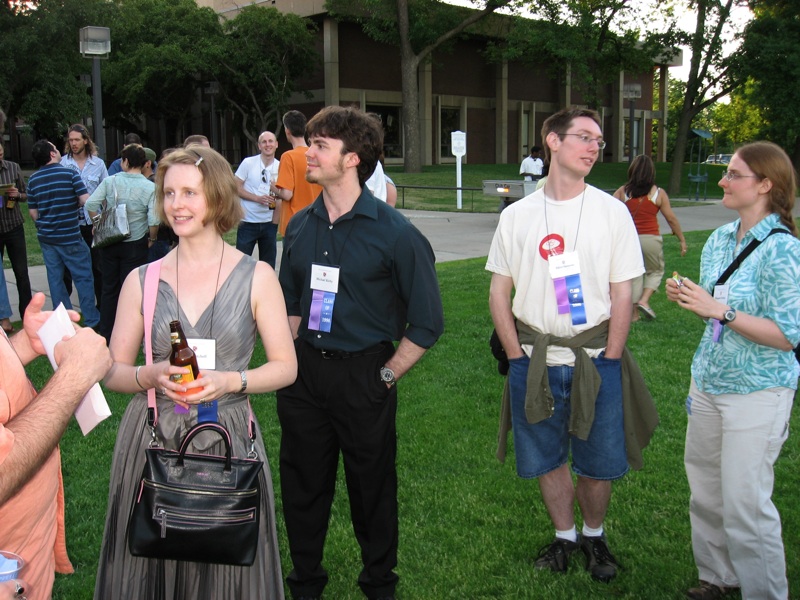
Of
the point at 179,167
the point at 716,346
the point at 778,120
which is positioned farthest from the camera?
the point at 778,120

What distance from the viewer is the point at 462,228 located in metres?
19.0

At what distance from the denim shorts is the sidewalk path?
7.23m

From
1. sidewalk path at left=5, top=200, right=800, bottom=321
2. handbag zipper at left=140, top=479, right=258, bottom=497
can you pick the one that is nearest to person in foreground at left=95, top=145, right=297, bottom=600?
handbag zipper at left=140, top=479, right=258, bottom=497

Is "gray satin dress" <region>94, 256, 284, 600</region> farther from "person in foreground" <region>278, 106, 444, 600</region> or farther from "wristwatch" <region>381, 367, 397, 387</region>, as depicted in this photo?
"wristwatch" <region>381, 367, 397, 387</region>

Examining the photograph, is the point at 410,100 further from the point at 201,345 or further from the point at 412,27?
the point at 201,345

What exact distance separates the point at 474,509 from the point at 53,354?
2982 millimetres

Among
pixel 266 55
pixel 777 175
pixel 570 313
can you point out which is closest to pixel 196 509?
pixel 570 313

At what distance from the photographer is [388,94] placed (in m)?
45.1

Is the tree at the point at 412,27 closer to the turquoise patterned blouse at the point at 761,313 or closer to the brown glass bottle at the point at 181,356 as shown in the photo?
the turquoise patterned blouse at the point at 761,313

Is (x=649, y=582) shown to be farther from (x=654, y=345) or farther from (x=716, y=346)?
(x=654, y=345)

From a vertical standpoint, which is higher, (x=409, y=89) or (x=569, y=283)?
(x=409, y=89)

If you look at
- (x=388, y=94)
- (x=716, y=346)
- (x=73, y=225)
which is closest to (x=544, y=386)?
(x=716, y=346)

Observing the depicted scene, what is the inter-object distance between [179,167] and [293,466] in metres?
1.41

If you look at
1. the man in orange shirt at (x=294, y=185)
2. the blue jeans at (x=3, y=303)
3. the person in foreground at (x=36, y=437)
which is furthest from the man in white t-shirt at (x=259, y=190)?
the person in foreground at (x=36, y=437)
